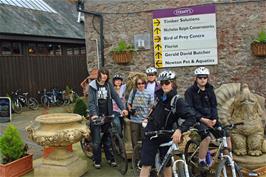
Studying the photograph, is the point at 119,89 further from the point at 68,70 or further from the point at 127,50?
the point at 68,70

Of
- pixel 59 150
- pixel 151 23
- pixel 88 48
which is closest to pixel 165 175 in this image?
pixel 59 150

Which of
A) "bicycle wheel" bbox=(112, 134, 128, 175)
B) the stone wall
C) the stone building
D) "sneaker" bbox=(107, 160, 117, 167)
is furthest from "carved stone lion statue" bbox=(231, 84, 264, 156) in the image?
the stone building

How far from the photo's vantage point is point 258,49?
855 centimetres

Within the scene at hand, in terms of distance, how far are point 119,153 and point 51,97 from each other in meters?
13.3

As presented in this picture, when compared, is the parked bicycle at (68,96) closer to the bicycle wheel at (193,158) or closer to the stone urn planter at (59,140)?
the stone urn planter at (59,140)

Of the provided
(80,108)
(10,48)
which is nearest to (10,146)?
(80,108)

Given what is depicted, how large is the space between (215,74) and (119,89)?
3.07 m

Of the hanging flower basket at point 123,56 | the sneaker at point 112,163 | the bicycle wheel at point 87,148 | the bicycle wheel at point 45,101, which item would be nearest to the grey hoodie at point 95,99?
the sneaker at point 112,163

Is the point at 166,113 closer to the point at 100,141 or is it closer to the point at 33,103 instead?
the point at 100,141

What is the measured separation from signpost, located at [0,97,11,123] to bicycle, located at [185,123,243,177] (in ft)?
31.8

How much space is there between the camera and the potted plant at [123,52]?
959cm

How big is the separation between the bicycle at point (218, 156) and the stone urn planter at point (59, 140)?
1811 millimetres

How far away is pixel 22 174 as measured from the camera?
653cm

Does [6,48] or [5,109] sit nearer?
[5,109]
